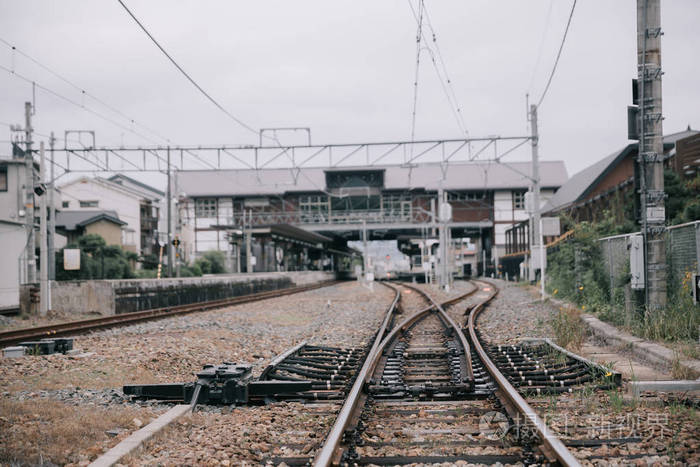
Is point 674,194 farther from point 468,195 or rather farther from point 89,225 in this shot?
point 89,225

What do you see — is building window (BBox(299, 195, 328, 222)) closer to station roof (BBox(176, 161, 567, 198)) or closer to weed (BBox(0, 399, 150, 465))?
station roof (BBox(176, 161, 567, 198))

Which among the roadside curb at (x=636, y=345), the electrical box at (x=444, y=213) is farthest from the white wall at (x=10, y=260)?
the roadside curb at (x=636, y=345)

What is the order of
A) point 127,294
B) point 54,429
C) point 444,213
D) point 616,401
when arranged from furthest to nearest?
point 444,213, point 127,294, point 616,401, point 54,429

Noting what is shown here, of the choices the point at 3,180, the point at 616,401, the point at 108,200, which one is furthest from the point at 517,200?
the point at 616,401

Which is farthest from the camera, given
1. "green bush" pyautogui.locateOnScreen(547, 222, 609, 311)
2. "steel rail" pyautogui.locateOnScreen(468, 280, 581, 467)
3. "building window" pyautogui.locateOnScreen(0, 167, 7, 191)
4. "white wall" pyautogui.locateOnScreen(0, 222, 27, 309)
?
"building window" pyautogui.locateOnScreen(0, 167, 7, 191)

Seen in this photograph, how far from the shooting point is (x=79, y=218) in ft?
156

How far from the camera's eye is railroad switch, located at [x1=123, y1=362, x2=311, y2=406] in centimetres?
582

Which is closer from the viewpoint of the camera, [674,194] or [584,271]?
[584,271]

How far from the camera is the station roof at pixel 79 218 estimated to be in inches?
1812

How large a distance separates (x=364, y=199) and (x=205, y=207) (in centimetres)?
1531

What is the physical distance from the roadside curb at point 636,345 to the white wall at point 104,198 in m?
52.8

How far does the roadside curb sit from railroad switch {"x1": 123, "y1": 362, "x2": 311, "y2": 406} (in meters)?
4.02

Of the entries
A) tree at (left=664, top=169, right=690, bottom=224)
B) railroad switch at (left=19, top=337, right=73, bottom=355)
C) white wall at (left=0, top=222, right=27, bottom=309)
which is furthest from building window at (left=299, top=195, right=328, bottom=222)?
railroad switch at (left=19, top=337, right=73, bottom=355)

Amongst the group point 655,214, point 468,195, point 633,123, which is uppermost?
point 468,195
